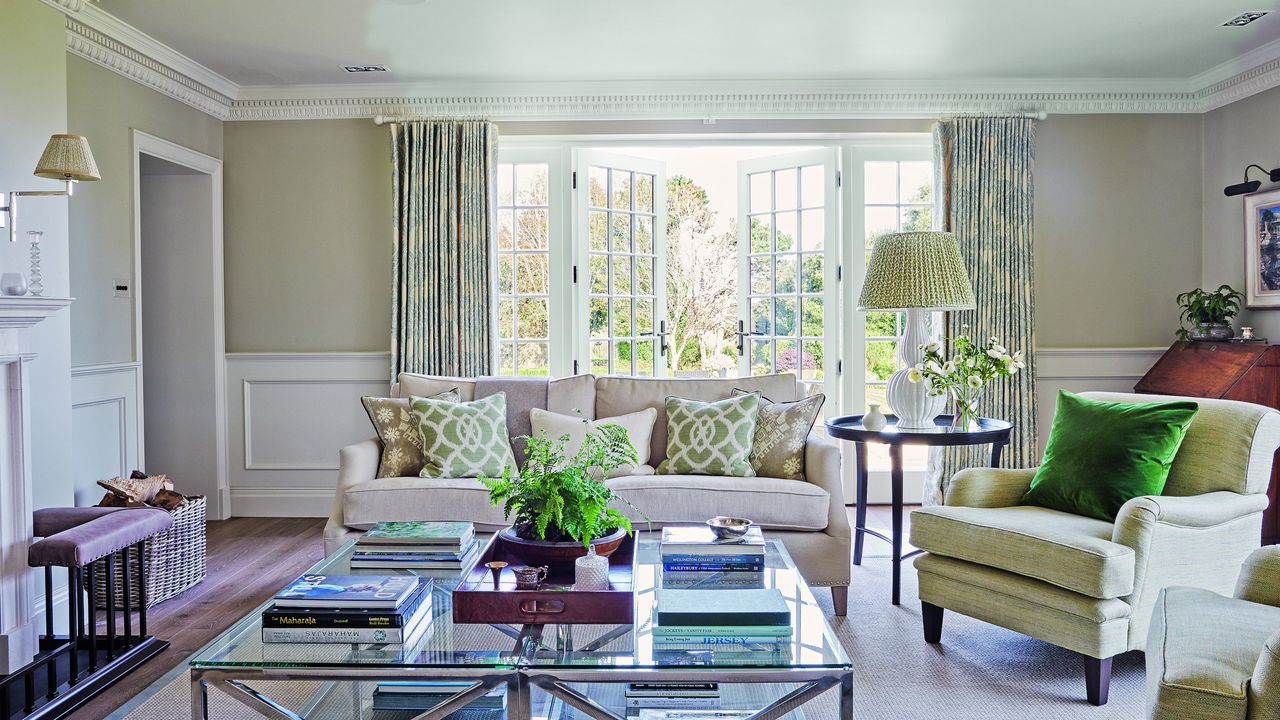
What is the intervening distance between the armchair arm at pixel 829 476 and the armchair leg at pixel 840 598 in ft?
0.70

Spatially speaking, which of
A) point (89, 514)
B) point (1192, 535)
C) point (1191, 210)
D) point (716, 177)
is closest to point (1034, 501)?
point (1192, 535)

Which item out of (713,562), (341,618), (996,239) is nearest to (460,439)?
(713,562)

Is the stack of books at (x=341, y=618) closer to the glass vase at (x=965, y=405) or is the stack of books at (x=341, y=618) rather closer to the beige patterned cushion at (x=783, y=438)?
the beige patterned cushion at (x=783, y=438)

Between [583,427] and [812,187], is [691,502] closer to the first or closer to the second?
[583,427]

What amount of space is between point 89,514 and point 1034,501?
348 centimetres

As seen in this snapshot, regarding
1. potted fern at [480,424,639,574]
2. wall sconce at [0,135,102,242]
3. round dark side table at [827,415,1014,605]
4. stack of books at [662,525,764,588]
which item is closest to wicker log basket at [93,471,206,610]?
wall sconce at [0,135,102,242]

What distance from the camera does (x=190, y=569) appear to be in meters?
3.76

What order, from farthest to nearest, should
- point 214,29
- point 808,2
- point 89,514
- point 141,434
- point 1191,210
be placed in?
point 1191,210
point 141,434
point 214,29
point 808,2
point 89,514

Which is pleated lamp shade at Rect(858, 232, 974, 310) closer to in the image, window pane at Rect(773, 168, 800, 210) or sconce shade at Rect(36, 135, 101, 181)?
window pane at Rect(773, 168, 800, 210)

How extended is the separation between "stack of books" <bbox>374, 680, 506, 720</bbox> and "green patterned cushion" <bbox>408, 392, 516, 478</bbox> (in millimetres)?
1469

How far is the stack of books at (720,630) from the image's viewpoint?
1.85m

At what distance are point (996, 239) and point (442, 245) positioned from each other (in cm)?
326

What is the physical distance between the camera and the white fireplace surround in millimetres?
2791

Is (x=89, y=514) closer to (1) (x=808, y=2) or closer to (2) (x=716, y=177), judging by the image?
(1) (x=808, y=2)
